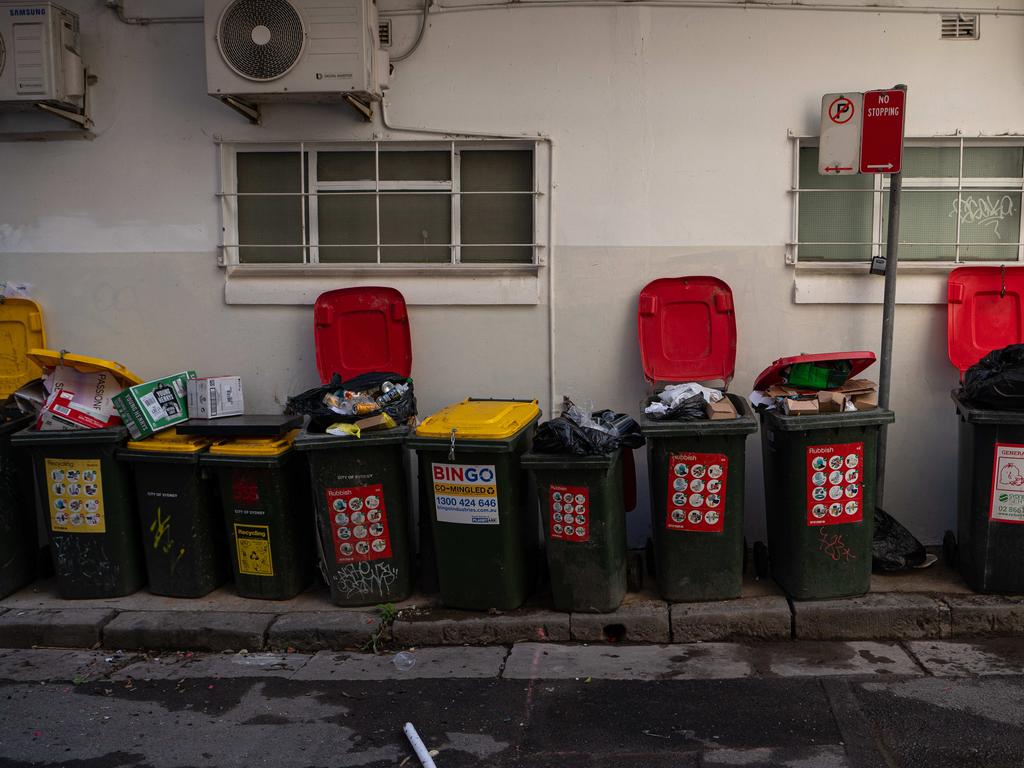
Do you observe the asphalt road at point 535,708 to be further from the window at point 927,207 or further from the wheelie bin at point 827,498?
the window at point 927,207

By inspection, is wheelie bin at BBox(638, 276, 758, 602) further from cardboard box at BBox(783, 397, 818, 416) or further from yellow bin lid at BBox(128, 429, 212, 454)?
yellow bin lid at BBox(128, 429, 212, 454)

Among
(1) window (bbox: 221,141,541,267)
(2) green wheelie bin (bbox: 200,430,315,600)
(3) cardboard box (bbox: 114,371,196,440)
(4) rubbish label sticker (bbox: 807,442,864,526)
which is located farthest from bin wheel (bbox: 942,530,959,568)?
(3) cardboard box (bbox: 114,371,196,440)

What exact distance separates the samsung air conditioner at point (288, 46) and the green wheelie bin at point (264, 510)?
2.17 m

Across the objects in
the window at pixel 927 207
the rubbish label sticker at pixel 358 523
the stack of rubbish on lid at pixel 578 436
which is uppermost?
the window at pixel 927 207

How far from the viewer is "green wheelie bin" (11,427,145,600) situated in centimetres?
541

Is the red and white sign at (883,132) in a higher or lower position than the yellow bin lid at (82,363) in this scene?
higher

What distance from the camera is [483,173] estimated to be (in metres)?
6.12

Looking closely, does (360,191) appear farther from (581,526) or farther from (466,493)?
(581,526)

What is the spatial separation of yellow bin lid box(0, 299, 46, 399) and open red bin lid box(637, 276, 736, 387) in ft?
13.4

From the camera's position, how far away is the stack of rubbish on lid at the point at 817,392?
4.98 metres

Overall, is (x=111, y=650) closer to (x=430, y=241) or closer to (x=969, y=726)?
(x=430, y=241)

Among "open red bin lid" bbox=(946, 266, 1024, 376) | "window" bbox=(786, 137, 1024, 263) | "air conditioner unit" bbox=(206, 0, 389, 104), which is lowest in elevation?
"open red bin lid" bbox=(946, 266, 1024, 376)

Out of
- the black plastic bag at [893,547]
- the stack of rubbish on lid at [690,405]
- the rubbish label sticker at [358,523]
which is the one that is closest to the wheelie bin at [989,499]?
the black plastic bag at [893,547]

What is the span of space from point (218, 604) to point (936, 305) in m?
4.84
